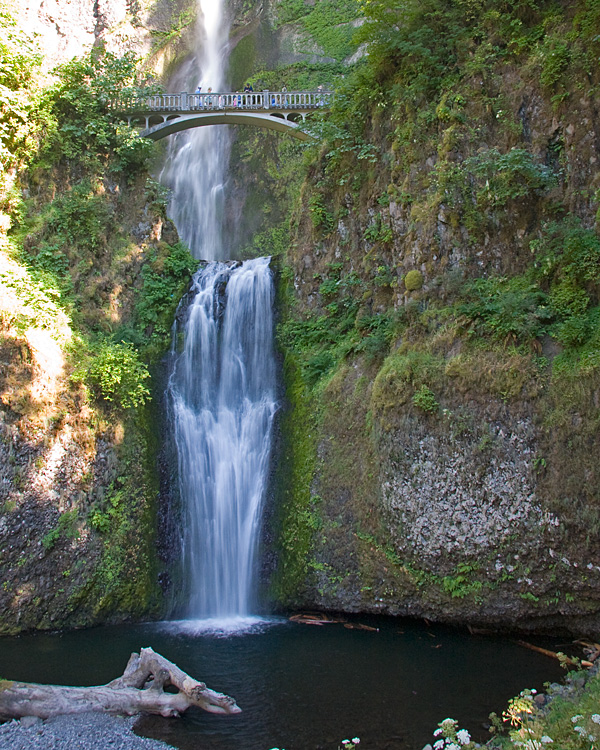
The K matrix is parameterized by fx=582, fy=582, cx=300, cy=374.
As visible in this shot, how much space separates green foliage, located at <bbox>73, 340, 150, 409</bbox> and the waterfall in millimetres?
963

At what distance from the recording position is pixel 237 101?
1978 cm

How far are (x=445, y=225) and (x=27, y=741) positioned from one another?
10.2 metres

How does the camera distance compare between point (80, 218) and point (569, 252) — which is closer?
point (569, 252)

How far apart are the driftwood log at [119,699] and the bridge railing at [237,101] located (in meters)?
16.3

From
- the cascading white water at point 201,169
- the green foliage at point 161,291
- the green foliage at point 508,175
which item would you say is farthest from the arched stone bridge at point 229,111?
the green foliage at point 508,175

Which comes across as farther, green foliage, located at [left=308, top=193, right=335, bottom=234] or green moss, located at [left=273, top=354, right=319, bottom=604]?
green foliage, located at [left=308, top=193, right=335, bottom=234]

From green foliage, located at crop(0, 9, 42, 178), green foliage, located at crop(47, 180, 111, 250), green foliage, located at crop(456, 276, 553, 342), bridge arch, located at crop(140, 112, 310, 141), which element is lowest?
green foliage, located at crop(456, 276, 553, 342)

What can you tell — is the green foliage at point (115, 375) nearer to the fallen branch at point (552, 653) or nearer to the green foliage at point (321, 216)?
the green foliage at point (321, 216)

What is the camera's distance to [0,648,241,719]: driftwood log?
22.1ft

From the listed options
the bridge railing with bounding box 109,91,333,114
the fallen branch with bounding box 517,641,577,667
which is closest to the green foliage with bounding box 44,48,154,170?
the bridge railing with bounding box 109,91,333,114

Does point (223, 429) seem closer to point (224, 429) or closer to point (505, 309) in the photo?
point (224, 429)

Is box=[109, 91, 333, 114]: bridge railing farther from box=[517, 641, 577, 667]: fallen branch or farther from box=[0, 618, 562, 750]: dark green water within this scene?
box=[517, 641, 577, 667]: fallen branch

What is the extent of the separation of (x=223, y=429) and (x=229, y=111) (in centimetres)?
1208

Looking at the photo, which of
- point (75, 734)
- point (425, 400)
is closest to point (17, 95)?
point (425, 400)
